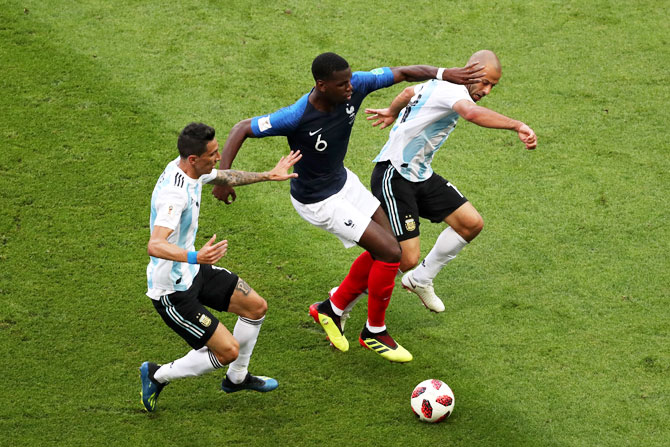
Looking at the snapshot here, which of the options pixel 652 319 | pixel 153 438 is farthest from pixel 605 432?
pixel 153 438

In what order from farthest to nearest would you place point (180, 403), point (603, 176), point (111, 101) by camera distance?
point (111, 101) < point (603, 176) < point (180, 403)

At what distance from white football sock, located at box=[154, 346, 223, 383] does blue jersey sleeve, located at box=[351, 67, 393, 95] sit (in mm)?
2434

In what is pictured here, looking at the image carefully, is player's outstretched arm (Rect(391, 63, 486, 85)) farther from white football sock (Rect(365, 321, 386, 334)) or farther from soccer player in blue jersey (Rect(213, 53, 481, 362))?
white football sock (Rect(365, 321, 386, 334))

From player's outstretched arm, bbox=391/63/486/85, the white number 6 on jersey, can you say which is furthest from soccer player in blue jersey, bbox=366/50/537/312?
the white number 6 on jersey

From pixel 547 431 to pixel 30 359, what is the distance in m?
4.20

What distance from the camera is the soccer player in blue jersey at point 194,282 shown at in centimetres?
596

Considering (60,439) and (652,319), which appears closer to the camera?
(60,439)

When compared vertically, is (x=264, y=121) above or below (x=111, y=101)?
above

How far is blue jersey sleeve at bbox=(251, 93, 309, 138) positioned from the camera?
6832 mm

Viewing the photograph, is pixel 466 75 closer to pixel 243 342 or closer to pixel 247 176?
pixel 247 176

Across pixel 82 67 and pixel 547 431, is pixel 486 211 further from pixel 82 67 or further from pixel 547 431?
pixel 82 67

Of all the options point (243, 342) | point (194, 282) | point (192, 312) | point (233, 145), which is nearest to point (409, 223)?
point (233, 145)

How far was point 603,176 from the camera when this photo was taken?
9703 millimetres

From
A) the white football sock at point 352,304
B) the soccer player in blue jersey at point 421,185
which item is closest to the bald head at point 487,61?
the soccer player in blue jersey at point 421,185
